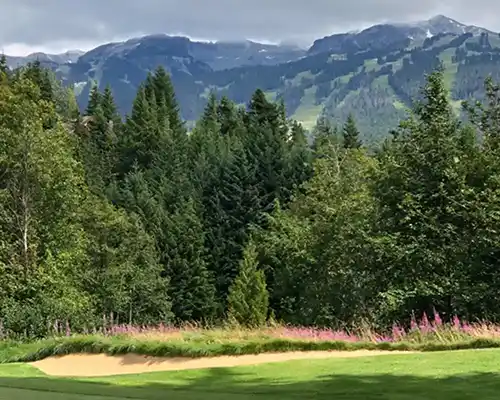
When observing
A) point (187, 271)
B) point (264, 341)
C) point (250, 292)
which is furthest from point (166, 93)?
point (264, 341)

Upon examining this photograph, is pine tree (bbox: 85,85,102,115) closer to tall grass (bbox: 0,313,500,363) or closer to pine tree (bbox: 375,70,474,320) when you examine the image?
pine tree (bbox: 375,70,474,320)

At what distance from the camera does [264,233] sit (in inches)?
2288

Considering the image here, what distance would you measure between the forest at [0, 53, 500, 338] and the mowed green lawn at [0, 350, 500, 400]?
9229 mm

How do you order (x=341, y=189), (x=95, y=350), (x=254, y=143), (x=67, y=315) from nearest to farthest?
1. (x=95, y=350)
2. (x=67, y=315)
3. (x=341, y=189)
4. (x=254, y=143)

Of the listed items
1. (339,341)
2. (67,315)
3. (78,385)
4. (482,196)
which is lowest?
(67,315)

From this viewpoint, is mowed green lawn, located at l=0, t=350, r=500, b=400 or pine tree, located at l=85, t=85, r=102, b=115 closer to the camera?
mowed green lawn, located at l=0, t=350, r=500, b=400

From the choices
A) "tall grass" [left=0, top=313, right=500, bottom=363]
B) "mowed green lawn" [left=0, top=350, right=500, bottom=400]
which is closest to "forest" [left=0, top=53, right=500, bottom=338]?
"tall grass" [left=0, top=313, right=500, bottom=363]

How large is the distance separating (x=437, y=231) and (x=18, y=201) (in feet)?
73.8

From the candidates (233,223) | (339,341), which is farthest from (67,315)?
(233,223)

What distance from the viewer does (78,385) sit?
11359mm

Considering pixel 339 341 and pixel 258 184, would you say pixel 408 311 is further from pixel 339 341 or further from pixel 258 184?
pixel 258 184

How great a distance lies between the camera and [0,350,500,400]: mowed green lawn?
9914mm

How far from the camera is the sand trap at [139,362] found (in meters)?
17.1

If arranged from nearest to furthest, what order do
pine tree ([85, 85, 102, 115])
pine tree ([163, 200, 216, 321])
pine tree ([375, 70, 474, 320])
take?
pine tree ([375, 70, 474, 320])
pine tree ([163, 200, 216, 321])
pine tree ([85, 85, 102, 115])
